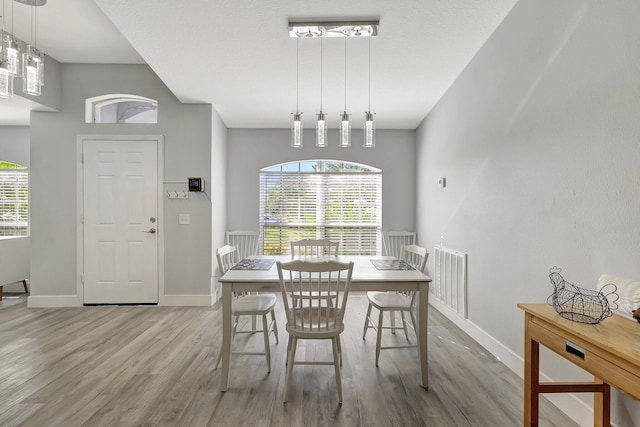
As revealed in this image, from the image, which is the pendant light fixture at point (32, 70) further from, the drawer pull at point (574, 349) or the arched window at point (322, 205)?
the drawer pull at point (574, 349)

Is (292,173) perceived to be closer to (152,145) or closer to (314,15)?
(152,145)

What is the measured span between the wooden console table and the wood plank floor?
1.23 ft

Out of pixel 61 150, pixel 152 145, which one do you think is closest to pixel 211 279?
pixel 152 145

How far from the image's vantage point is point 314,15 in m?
2.50

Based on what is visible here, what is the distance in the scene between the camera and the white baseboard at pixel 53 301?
13.5 feet

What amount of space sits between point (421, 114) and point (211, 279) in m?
3.57

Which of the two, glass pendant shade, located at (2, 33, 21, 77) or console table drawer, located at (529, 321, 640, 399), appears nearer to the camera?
console table drawer, located at (529, 321, 640, 399)

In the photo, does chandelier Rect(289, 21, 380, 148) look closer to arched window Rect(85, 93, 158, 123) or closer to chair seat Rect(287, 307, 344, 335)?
chair seat Rect(287, 307, 344, 335)

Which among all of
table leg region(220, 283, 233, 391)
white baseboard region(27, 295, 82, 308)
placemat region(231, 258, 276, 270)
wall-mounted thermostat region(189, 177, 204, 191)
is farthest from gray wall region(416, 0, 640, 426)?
white baseboard region(27, 295, 82, 308)

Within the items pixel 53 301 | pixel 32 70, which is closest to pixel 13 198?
pixel 53 301

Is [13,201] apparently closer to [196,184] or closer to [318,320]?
[196,184]

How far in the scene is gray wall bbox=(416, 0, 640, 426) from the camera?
162cm

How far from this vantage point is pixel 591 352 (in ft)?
4.27

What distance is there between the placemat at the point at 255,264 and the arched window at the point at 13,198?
4.38 meters
